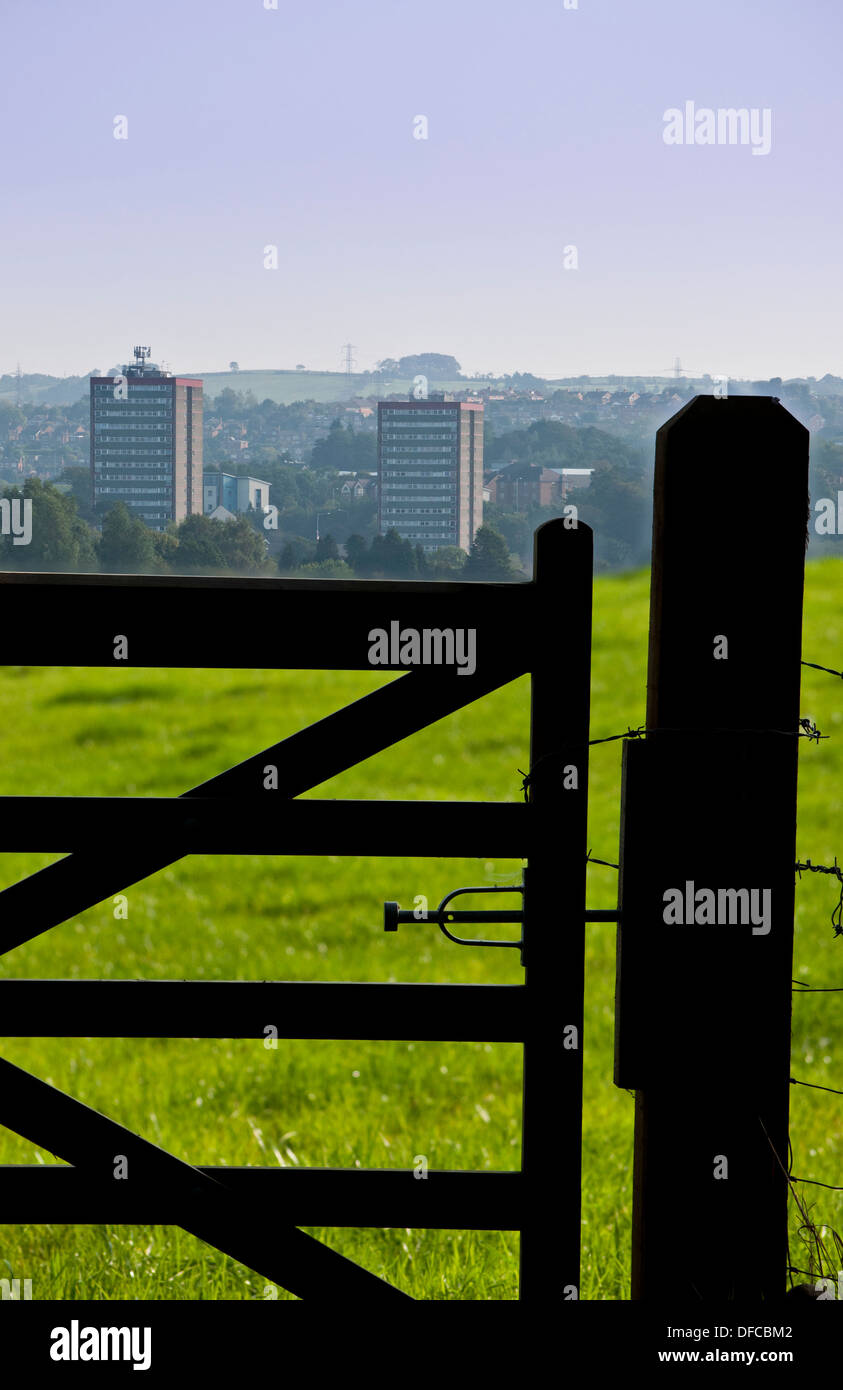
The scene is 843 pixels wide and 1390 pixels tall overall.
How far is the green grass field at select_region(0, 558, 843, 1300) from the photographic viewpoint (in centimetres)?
371

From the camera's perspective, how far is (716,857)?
2217 millimetres

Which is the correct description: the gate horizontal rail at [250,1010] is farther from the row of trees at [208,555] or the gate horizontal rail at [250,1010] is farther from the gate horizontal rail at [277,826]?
the row of trees at [208,555]

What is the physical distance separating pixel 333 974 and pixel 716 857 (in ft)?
17.0

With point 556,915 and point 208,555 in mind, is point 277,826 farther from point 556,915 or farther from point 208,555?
point 208,555

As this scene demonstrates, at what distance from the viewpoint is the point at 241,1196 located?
2307 mm

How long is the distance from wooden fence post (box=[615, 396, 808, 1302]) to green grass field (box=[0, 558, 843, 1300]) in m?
0.15

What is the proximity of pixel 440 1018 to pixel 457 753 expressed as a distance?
10.2 meters

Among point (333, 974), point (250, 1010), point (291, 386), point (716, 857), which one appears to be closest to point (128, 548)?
point (250, 1010)

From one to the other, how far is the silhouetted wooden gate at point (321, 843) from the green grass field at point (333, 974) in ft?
0.58

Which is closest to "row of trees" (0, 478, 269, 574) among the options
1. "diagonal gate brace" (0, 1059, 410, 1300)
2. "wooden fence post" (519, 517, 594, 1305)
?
"wooden fence post" (519, 517, 594, 1305)

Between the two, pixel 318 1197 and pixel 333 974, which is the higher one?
pixel 318 1197

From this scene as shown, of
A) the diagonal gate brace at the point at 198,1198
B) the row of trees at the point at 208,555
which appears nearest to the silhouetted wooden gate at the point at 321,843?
the diagonal gate brace at the point at 198,1198
